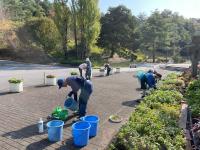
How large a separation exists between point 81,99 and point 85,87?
50 cm

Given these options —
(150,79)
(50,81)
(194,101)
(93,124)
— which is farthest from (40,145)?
(50,81)

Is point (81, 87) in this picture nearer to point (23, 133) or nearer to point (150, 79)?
point (23, 133)

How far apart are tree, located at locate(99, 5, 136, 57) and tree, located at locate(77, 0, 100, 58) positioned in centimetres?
960

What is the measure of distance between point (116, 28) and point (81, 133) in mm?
46147

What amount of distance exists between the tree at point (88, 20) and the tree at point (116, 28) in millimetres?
9605

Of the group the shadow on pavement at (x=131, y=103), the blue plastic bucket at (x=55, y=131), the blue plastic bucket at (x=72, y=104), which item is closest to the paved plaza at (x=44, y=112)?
the shadow on pavement at (x=131, y=103)

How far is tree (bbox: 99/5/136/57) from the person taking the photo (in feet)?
171

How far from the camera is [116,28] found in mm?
51875

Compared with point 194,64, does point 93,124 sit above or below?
below

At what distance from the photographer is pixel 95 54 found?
4975cm

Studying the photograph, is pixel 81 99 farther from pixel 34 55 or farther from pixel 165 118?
pixel 34 55

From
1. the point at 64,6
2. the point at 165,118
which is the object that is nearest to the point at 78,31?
the point at 64,6

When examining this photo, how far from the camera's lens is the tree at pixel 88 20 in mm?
41375

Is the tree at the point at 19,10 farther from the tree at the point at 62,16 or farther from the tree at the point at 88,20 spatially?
the tree at the point at 88,20
